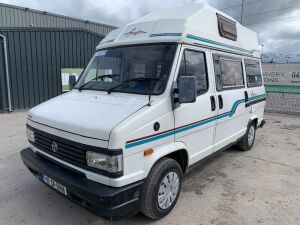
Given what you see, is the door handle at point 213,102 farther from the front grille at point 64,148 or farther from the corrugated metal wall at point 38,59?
the corrugated metal wall at point 38,59

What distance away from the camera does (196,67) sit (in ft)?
12.4

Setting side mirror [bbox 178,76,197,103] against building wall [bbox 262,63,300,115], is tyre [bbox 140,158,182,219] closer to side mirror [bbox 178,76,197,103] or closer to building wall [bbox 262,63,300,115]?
side mirror [bbox 178,76,197,103]

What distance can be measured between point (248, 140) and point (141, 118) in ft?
13.4

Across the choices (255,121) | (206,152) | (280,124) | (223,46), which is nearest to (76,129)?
(206,152)

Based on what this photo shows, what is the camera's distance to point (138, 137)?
9.12 ft

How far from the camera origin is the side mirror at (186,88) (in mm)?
3010

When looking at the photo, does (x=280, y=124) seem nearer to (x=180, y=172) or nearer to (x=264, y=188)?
(x=264, y=188)

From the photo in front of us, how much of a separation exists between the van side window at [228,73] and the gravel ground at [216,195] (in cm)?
160

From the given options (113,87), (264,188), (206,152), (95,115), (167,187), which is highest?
(113,87)

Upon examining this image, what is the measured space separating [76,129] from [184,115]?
1403mm

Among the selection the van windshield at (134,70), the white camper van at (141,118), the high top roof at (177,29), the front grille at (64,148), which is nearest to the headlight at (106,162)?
the white camper van at (141,118)

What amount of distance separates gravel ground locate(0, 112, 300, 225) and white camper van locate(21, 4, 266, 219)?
50cm

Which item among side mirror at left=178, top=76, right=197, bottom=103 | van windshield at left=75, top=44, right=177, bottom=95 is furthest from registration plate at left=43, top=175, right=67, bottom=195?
side mirror at left=178, top=76, right=197, bottom=103

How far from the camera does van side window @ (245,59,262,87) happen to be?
5.66 m
